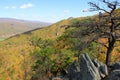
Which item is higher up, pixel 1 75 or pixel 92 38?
→ pixel 92 38

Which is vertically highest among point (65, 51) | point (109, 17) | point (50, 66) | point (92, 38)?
point (109, 17)

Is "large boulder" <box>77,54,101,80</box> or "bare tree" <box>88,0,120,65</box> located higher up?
"bare tree" <box>88,0,120,65</box>

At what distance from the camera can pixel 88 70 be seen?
100 feet

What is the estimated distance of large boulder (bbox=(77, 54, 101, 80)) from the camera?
29922 mm

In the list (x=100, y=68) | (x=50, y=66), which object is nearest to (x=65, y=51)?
(x=50, y=66)

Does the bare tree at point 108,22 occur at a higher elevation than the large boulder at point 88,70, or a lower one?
higher

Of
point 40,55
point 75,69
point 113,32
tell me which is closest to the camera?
point 113,32

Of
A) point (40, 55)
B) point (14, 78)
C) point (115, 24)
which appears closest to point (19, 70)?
Answer: point (14, 78)

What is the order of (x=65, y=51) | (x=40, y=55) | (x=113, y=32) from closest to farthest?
(x=113, y=32), (x=65, y=51), (x=40, y=55)

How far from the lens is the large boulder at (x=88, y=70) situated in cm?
2992

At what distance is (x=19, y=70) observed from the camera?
16150 centimetres

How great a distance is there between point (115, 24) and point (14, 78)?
130m

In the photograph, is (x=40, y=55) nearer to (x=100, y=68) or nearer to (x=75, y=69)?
(x=75, y=69)

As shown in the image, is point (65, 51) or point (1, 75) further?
point (1, 75)
